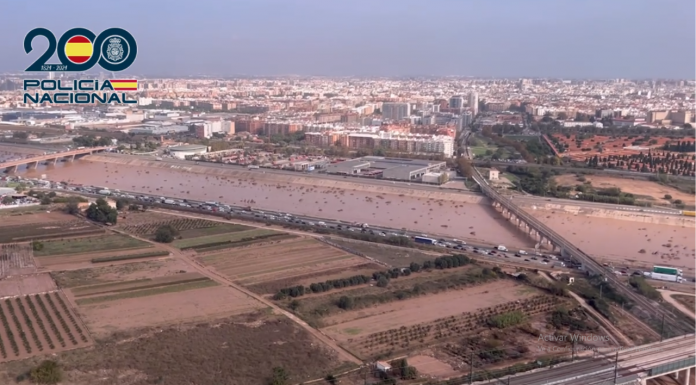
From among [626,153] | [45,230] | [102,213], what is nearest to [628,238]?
[626,153]

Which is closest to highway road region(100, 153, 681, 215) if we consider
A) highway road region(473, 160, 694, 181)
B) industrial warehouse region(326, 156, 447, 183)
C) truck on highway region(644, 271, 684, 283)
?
industrial warehouse region(326, 156, 447, 183)

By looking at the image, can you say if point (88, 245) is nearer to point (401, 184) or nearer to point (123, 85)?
point (123, 85)

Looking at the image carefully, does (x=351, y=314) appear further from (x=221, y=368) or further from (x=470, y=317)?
(x=221, y=368)

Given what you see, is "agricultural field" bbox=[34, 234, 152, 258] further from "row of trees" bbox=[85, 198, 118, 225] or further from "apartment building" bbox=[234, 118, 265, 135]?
"apartment building" bbox=[234, 118, 265, 135]

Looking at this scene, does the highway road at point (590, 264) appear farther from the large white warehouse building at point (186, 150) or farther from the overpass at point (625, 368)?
the large white warehouse building at point (186, 150)

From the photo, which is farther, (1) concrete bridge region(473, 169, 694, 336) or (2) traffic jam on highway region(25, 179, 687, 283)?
(2) traffic jam on highway region(25, 179, 687, 283)

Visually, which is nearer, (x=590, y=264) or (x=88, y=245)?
(x=590, y=264)
